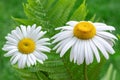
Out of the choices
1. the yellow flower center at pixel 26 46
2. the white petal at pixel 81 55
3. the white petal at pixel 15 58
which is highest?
the yellow flower center at pixel 26 46

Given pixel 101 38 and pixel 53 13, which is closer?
pixel 101 38

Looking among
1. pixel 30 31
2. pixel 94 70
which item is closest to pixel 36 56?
pixel 30 31

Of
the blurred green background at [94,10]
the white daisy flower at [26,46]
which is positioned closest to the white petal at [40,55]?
the white daisy flower at [26,46]

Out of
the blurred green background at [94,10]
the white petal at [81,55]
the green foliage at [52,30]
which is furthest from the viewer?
the blurred green background at [94,10]

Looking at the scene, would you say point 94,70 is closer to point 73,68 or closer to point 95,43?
point 73,68

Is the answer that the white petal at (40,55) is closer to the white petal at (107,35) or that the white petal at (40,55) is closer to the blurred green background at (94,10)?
the white petal at (107,35)

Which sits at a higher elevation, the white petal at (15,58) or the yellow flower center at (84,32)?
the yellow flower center at (84,32)

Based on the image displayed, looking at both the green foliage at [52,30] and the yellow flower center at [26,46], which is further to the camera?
the green foliage at [52,30]

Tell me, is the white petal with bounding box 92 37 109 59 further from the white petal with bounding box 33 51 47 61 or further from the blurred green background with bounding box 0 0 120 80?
the blurred green background with bounding box 0 0 120 80
